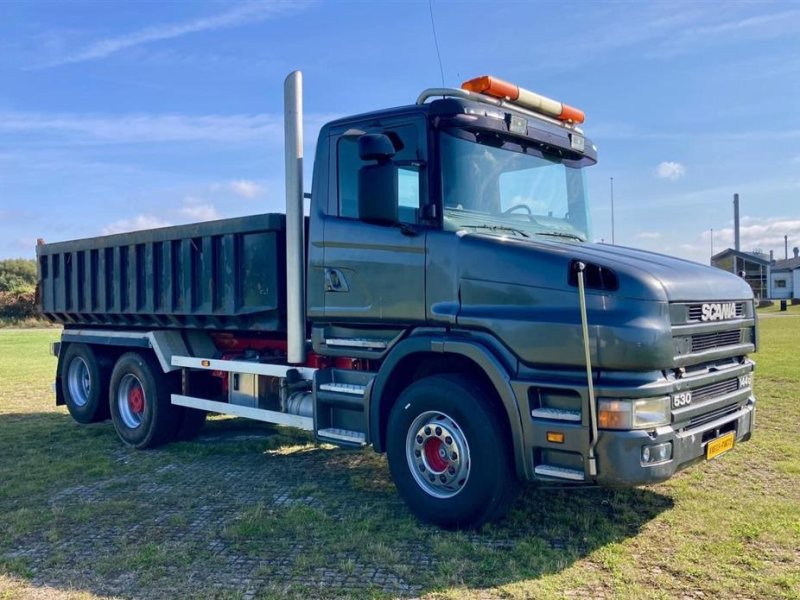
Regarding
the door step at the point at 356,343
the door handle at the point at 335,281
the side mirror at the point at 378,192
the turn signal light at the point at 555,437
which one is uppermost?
the side mirror at the point at 378,192

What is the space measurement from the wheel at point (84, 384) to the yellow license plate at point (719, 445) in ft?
23.4

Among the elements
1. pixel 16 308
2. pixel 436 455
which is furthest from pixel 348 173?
pixel 16 308

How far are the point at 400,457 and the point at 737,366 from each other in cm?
257

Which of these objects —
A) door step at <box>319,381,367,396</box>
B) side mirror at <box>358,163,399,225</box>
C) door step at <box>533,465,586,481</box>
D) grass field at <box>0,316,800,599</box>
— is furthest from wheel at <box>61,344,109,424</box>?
door step at <box>533,465,586,481</box>

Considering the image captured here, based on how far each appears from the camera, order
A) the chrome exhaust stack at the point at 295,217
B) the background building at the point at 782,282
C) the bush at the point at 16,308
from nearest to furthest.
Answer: the chrome exhaust stack at the point at 295,217
the bush at the point at 16,308
the background building at the point at 782,282

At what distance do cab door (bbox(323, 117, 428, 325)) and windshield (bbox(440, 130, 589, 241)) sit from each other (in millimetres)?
235

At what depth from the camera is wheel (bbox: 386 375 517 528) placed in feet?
15.1

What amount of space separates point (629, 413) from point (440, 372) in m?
1.52

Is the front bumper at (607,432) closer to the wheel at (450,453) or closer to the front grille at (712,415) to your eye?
the front grille at (712,415)

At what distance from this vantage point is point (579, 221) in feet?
19.3

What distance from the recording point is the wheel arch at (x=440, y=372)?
4.50m

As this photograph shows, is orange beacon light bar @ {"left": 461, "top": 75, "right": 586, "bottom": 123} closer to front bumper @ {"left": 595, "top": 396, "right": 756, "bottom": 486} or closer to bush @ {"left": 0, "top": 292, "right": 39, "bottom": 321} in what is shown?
front bumper @ {"left": 595, "top": 396, "right": 756, "bottom": 486}

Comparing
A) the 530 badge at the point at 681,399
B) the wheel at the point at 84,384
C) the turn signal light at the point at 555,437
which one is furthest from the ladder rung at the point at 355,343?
the wheel at the point at 84,384

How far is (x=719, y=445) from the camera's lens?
473 centimetres
